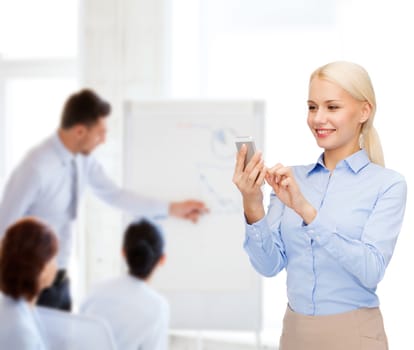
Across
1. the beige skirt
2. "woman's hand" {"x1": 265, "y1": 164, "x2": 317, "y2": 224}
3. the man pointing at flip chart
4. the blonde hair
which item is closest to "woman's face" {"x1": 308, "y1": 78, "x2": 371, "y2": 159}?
the blonde hair

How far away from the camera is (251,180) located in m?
1.40

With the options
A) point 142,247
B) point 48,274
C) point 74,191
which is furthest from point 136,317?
point 74,191

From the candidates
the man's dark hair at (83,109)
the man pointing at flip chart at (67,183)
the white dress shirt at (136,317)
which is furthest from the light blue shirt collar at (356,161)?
the man's dark hair at (83,109)

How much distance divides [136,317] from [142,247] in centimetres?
31

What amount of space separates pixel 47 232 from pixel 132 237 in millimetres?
380

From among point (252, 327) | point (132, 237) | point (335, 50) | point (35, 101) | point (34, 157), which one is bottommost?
point (252, 327)

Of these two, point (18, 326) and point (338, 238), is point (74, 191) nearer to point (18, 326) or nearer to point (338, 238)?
point (18, 326)

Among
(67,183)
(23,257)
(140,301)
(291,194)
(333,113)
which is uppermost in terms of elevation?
(333,113)

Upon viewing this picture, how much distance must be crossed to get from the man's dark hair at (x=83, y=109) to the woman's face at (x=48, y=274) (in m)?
0.60

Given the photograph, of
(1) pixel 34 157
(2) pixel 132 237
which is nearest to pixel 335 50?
(2) pixel 132 237

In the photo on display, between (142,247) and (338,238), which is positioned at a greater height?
(338,238)

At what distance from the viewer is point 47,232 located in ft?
10.1

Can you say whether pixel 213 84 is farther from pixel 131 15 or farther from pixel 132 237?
pixel 132 237

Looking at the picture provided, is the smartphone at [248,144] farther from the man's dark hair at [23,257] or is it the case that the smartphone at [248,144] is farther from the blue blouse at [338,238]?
the man's dark hair at [23,257]
